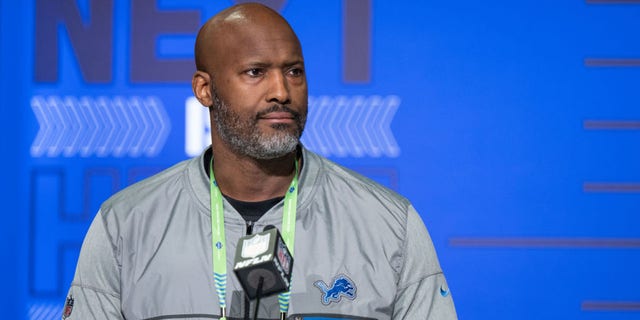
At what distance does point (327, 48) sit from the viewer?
2668 millimetres

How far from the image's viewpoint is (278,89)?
1.50 metres

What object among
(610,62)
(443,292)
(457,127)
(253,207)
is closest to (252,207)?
(253,207)

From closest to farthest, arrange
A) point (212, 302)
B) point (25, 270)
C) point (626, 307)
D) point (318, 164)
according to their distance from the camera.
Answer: point (212, 302), point (318, 164), point (626, 307), point (25, 270)

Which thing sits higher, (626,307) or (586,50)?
(586,50)

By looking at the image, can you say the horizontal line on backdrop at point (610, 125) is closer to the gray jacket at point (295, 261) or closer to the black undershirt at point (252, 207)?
the gray jacket at point (295, 261)

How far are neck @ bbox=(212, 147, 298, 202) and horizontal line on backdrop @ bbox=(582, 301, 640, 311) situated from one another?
1.38 metres

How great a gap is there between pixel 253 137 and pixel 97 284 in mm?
377

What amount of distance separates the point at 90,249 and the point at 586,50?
67.7 inches

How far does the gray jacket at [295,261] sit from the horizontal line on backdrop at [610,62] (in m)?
1.29

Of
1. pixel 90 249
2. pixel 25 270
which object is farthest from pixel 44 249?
pixel 90 249

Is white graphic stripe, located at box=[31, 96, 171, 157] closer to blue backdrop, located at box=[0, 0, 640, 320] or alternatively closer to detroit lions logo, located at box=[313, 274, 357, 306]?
blue backdrop, located at box=[0, 0, 640, 320]

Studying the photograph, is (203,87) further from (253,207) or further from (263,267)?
(263,267)

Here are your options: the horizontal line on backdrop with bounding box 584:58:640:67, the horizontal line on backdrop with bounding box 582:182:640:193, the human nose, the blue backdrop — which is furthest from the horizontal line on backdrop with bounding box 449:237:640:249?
the human nose

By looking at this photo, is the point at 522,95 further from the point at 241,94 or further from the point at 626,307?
the point at 241,94
